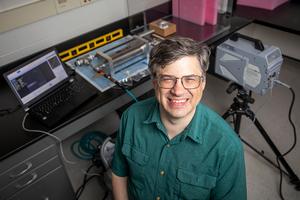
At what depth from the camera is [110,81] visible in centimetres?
155

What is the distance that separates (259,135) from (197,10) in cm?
105

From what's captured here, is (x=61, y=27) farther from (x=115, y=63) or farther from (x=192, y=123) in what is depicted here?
(x=192, y=123)

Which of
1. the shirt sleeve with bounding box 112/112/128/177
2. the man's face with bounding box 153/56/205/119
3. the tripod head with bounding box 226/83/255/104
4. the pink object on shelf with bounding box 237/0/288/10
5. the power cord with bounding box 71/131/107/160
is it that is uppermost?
the man's face with bounding box 153/56/205/119

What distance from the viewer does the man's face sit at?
92 cm

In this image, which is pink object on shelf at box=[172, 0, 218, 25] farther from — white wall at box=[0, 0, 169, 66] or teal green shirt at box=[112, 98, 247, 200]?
teal green shirt at box=[112, 98, 247, 200]

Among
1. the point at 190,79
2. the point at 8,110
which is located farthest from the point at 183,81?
the point at 8,110

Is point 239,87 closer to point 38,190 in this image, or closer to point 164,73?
point 164,73

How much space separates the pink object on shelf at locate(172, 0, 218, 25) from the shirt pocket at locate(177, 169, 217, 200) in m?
1.24

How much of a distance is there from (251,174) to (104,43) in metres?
1.35

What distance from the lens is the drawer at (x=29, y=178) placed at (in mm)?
1307

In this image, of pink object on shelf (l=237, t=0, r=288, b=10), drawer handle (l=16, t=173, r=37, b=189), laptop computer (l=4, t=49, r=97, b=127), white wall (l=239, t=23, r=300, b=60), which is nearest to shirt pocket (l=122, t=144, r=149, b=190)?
laptop computer (l=4, t=49, r=97, b=127)

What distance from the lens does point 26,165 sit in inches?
51.8

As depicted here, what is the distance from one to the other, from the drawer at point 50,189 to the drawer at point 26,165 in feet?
0.32

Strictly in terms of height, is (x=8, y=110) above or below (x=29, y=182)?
above
